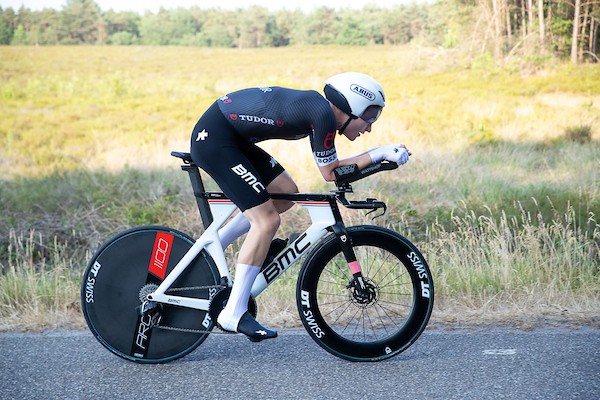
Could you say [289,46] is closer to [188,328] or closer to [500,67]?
[500,67]

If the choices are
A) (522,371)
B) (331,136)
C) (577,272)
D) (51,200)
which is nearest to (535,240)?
(577,272)

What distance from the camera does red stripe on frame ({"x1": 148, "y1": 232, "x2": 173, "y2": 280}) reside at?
14.5 ft

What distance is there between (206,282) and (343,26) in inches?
436

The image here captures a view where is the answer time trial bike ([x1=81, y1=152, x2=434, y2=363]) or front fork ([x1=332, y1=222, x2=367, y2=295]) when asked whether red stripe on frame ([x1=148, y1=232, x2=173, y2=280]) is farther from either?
front fork ([x1=332, y1=222, x2=367, y2=295])

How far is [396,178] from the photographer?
11656 millimetres

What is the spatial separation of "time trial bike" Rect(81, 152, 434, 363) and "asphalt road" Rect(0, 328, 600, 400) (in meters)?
0.13

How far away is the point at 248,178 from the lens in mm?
4203

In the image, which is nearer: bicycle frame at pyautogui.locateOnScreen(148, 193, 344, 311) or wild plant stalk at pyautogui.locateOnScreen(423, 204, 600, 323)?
bicycle frame at pyautogui.locateOnScreen(148, 193, 344, 311)

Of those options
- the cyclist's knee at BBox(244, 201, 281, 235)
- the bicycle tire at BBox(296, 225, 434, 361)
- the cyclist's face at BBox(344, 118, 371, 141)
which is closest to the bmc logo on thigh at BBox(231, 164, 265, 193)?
the cyclist's knee at BBox(244, 201, 281, 235)

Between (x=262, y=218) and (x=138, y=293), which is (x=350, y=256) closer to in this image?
(x=262, y=218)

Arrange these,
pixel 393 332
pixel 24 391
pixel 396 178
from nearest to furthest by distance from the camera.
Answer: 1. pixel 24 391
2. pixel 393 332
3. pixel 396 178

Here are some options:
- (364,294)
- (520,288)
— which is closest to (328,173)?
(364,294)

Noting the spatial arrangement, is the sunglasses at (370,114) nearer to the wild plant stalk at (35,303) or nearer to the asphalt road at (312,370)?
the asphalt road at (312,370)

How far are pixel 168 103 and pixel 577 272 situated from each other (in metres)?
10.9
